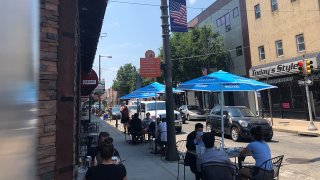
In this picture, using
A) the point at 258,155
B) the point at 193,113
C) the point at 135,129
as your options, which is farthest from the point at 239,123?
the point at 193,113

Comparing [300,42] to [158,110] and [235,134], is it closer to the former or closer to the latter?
[158,110]

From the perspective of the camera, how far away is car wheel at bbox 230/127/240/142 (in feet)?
49.0

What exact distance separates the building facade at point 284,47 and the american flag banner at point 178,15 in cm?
1196

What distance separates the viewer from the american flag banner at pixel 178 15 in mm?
10938

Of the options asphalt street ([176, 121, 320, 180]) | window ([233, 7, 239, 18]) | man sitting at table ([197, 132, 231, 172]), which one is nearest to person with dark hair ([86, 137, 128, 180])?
man sitting at table ([197, 132, 231, 172])

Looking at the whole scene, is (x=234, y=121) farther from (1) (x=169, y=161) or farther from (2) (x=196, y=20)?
(2) (x=196, y=20)

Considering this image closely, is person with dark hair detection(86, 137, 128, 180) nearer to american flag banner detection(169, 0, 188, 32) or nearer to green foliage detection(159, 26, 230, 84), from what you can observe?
american flag banner detection(169, 0, 188, 32)

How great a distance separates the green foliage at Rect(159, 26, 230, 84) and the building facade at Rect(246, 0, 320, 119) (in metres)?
5.10

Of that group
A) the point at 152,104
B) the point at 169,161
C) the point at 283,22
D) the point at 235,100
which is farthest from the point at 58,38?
the point at 235,100

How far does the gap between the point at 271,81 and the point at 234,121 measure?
11.3 m

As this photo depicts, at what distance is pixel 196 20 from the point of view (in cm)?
4162

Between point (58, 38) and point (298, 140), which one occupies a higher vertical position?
point (58, 38)

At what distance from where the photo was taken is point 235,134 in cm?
1516

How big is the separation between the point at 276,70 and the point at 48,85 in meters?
23.0
